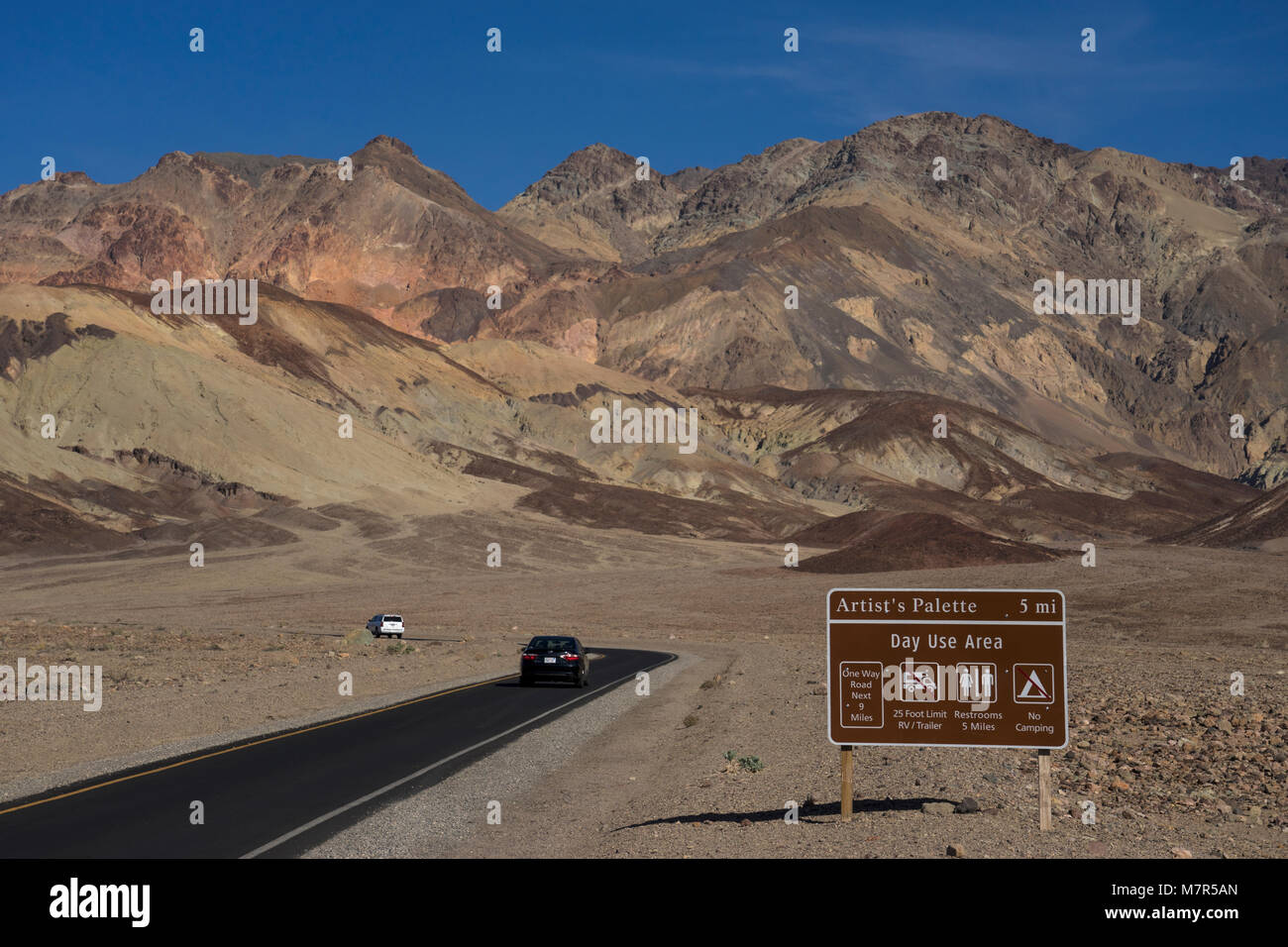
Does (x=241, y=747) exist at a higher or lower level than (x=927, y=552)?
lower

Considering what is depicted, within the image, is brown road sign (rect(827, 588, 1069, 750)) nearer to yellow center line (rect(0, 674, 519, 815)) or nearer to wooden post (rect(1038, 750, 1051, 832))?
wooden post (rect(1038, 750, 1051, 832))

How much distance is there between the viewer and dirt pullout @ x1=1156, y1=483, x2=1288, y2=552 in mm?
85113

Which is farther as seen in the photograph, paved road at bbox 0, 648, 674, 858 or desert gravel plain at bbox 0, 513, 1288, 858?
desert gravel plain at bbox 0, 513, 1288, 858

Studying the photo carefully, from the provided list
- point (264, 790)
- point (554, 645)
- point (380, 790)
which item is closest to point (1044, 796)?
point (380, 790)

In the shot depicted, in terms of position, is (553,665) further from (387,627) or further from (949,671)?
(387,627)

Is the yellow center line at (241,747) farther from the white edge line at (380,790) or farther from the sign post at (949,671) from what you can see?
the sign post at (949,671)

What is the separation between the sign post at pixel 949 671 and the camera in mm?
11648

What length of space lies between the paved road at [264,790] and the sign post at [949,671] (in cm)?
533

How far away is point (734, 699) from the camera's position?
26.9 metres

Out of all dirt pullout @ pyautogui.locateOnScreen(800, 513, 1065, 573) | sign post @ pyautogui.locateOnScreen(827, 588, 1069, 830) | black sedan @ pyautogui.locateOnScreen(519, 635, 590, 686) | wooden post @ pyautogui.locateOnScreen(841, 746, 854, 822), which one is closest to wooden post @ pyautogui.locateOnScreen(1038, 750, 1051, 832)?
sign post @ pyautogui.locateOnScreen(827, 588, 1069, 830)

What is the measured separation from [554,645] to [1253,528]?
245 feet

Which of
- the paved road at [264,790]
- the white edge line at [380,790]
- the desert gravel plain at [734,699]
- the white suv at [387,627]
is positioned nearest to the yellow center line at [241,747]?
the paved road at [264,790]
